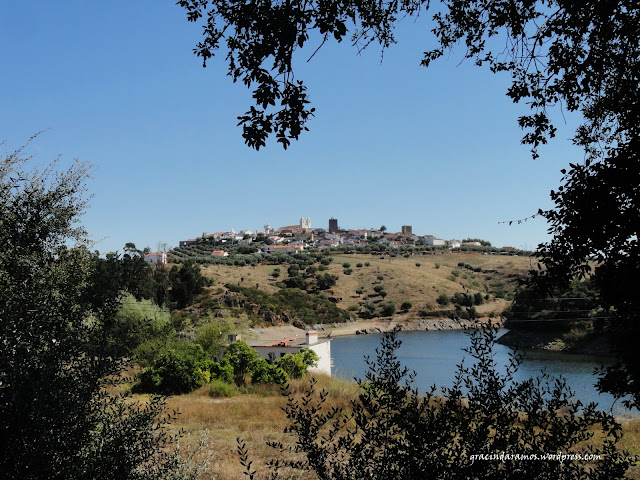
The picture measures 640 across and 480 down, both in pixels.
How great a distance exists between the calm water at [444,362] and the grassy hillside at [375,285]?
8932 mm

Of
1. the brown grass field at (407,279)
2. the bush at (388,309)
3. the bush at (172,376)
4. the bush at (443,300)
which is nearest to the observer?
the bush at (172,376)

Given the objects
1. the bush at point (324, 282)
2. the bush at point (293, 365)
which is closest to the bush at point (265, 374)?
the bush at point (293, 365)

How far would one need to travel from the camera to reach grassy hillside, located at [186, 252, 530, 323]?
4778cm

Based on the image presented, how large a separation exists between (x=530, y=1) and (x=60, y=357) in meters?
4.41

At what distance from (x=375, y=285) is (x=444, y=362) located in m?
34.5

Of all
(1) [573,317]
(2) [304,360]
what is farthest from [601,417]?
(1) [573,317]

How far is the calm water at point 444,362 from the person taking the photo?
18.6 meters

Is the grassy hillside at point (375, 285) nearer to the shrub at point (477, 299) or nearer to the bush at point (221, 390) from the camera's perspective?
the shrub at point (477, 299)

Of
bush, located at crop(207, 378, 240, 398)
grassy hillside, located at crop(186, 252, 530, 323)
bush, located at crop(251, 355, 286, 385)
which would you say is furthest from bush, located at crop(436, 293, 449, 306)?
bush, located at crop(207, 378, 240, 398)

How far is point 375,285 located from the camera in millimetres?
Answer: 60906

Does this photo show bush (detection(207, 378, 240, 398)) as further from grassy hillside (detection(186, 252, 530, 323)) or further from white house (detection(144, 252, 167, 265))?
white house (detection(144, 252, 167, 265))

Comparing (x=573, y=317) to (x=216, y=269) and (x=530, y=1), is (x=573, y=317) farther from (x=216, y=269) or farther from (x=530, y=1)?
(x=216, y=269)

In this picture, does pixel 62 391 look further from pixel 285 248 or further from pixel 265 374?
pixel 285 248

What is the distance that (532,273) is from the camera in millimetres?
3023
